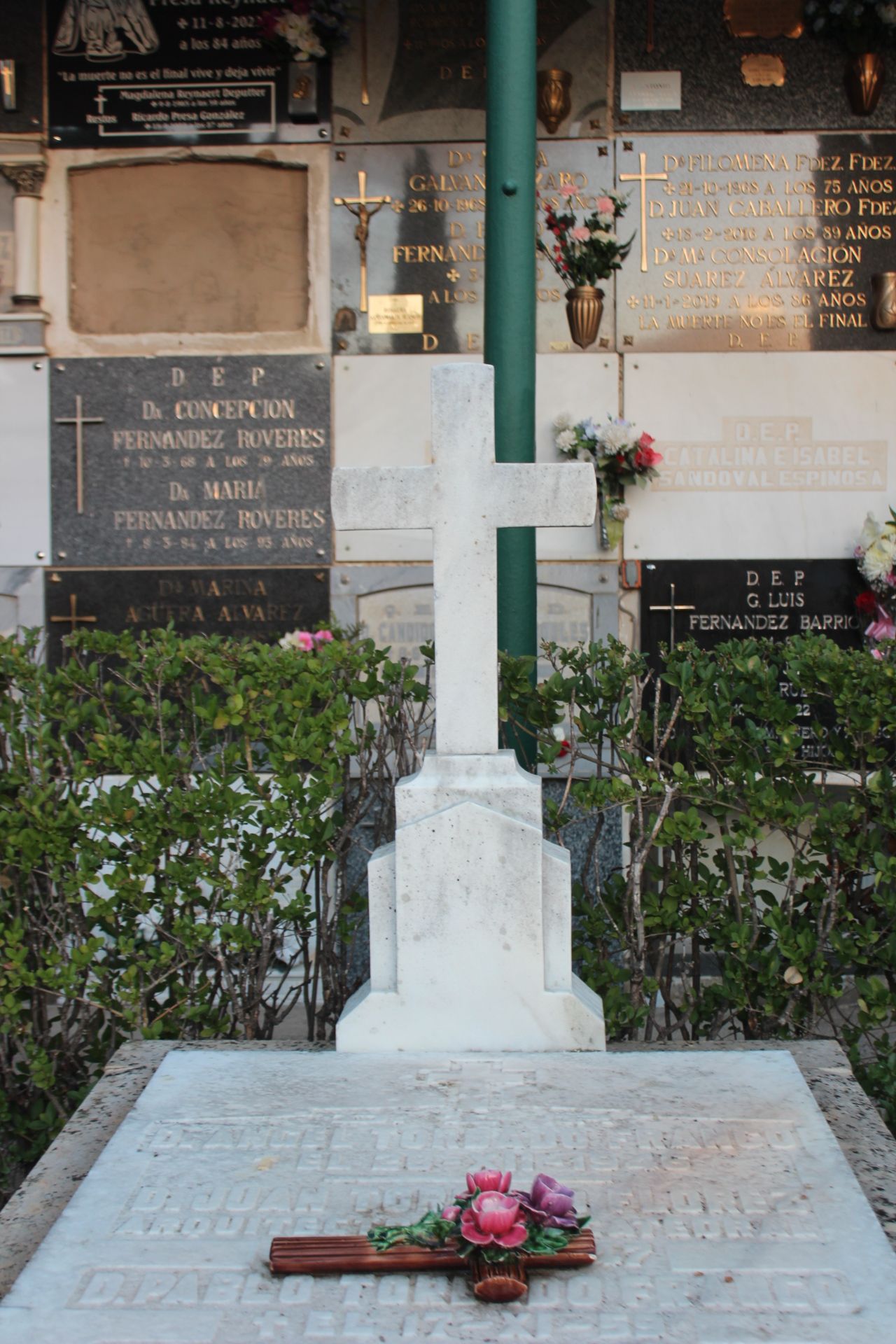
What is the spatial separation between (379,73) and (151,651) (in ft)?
13.5

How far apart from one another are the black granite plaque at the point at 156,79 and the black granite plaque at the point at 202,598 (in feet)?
6.91

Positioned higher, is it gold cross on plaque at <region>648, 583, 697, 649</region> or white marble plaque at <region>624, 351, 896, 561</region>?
white marble plaque at <region>624, 351, 896, 561</region>

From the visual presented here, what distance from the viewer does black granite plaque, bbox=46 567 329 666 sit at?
20.5 ft

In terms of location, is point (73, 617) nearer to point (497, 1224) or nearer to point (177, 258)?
point (177, 258)

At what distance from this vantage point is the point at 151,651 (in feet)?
10.6

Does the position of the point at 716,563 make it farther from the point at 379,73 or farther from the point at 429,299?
the point at 379,73

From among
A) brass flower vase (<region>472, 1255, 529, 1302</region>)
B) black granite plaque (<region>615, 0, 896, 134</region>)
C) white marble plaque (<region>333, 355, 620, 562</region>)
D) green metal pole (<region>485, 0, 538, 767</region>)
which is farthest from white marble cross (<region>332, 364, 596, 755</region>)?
black granite plaque (<region>615, 0, 896, 134</region>)

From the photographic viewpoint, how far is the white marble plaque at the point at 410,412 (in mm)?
6184

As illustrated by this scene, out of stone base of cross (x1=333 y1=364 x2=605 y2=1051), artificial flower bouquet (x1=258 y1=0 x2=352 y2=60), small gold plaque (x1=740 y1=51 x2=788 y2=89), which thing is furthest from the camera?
small gold plaque (x1=740 y1=51 x2=788 y2=89)

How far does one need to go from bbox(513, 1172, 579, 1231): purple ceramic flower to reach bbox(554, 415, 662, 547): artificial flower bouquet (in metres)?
4.41

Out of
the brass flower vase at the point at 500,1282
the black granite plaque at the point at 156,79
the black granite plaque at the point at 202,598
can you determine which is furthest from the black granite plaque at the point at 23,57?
the brass flower vase at the point at 500,1282

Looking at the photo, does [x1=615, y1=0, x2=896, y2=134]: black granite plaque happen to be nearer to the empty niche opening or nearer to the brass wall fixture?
the brass wall fixture

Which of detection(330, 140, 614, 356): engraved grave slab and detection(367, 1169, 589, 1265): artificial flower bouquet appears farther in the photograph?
detection(330, 140, 614, 356): engraved grave slab

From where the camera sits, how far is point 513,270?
4.31 metres
